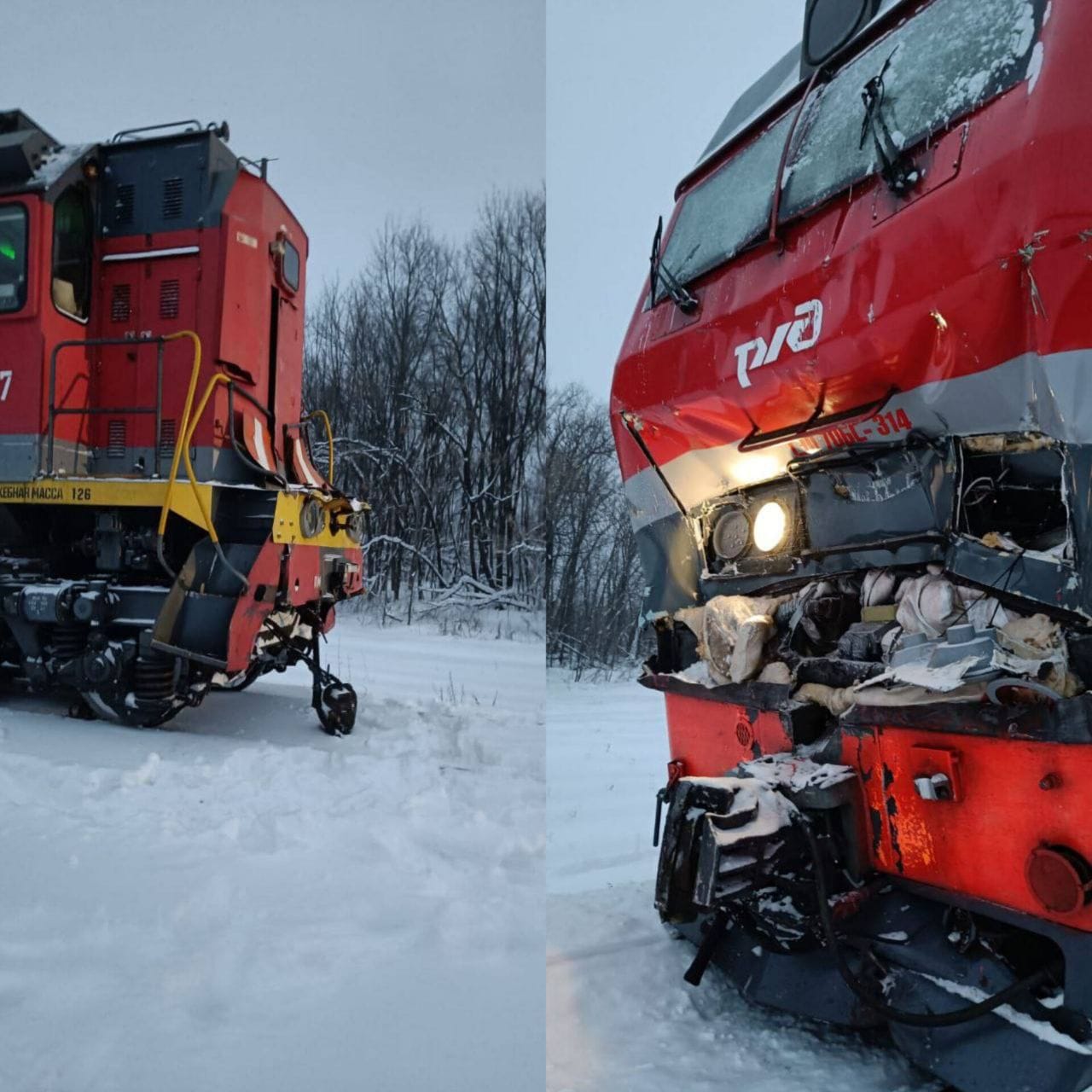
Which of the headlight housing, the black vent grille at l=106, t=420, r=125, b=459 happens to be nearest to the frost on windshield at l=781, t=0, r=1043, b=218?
the headlight housing

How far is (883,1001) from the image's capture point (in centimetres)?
179

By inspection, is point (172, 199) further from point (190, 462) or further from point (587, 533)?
point (587, 533)

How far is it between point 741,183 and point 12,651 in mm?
4989

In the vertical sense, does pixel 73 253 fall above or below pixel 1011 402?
above

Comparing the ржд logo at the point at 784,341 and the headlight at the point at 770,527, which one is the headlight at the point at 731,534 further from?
the ржд logo at the point at 784,341

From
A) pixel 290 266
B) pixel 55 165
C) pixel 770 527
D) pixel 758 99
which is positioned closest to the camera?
pixel 770 527

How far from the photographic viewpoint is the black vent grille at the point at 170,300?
5.06m

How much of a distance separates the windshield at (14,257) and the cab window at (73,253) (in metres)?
0.16

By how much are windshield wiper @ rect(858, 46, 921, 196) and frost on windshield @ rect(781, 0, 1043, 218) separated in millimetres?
16

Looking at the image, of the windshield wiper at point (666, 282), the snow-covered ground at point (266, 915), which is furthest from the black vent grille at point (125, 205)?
the windshield wiper at point (666, 282)

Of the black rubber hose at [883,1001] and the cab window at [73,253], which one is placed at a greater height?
the cab window at [73,253]

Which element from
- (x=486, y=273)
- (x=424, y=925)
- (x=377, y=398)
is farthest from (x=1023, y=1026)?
(x=377, y=398)

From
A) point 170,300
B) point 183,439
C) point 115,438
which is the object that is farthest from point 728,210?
point 115,438

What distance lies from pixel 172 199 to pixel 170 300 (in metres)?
0.62
